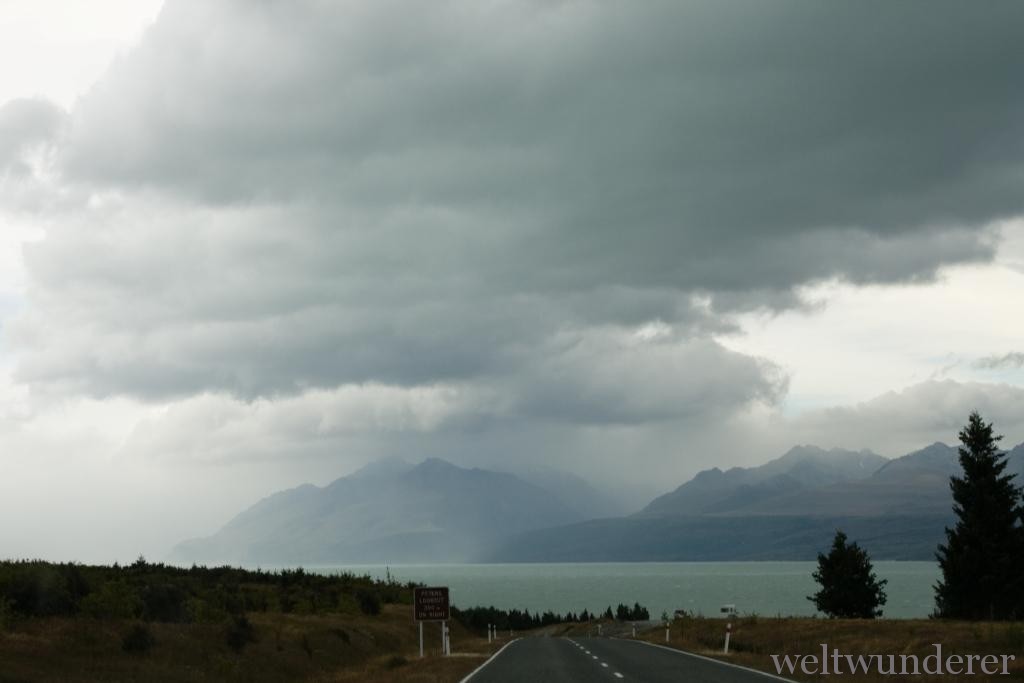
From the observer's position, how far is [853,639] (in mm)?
41375

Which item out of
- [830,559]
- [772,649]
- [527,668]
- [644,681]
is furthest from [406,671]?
[830,559]

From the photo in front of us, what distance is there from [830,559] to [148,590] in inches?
2252

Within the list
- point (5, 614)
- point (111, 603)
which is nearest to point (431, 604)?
point (111, 603)

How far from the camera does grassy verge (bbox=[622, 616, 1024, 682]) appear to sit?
33.0 metres

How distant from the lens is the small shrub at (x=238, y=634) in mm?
37656

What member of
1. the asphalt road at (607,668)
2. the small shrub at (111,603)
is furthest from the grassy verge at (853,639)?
the small shrub at (111,603)

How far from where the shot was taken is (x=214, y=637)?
3772 cm

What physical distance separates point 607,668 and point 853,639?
15.7 m

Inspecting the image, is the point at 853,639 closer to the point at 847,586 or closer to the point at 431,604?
the point at 431,604

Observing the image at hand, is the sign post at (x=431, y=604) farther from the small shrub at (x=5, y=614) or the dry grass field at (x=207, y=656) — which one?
the small shrub at (x=5, y=614)

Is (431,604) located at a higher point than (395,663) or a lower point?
higher

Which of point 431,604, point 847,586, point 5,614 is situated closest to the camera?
point 5,614

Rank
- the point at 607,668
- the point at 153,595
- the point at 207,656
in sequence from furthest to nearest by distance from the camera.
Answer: the point at 153,595, the point at 207,656, the point at 607,668

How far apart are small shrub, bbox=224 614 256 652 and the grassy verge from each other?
59.2ft
